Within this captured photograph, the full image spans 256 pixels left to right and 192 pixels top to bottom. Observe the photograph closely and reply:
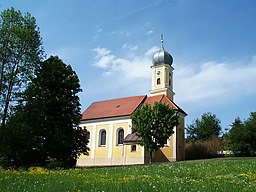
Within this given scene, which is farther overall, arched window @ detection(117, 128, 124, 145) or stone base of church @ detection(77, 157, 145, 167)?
arched window @ detection(117, 128, 124, 145)

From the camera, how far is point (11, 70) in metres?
31.0

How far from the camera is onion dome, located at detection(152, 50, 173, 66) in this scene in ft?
206

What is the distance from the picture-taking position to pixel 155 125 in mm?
37562

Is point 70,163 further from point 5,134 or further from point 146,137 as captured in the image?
point 146,137

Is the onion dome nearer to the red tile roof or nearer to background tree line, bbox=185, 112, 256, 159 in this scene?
the red tile roof

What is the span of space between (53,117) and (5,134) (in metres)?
4.57

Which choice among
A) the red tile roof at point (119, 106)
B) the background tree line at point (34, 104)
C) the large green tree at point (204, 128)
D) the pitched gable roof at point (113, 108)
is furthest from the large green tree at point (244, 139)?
the large green tree at point (204, 128)

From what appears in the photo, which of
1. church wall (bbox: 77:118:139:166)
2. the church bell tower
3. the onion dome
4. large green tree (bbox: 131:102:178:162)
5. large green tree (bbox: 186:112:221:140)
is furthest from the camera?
Answer: large green tree (bbox: 186:112:221:140)

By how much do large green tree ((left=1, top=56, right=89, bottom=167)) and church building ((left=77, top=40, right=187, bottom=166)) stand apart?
817 inches

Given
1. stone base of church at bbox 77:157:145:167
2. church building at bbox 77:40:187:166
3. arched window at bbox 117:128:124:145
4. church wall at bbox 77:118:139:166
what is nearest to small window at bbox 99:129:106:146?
church building at bbox 77:40:187:166

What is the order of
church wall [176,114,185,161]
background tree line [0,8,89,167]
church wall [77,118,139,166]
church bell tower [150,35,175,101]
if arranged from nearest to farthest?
background tree line [0,8,89,167], church wall [176,114,185,161], church wall [77,118,139,166], church bell tower [150,35,175,101]

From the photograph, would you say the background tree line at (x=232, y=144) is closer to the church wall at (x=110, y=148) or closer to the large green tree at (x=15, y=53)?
the church wall at (x=110, y=148)

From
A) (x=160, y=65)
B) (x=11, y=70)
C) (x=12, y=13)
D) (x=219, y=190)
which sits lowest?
(x=219, y=190)

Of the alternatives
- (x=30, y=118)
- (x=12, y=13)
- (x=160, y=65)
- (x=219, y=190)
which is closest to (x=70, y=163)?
(x=30, y=118)
